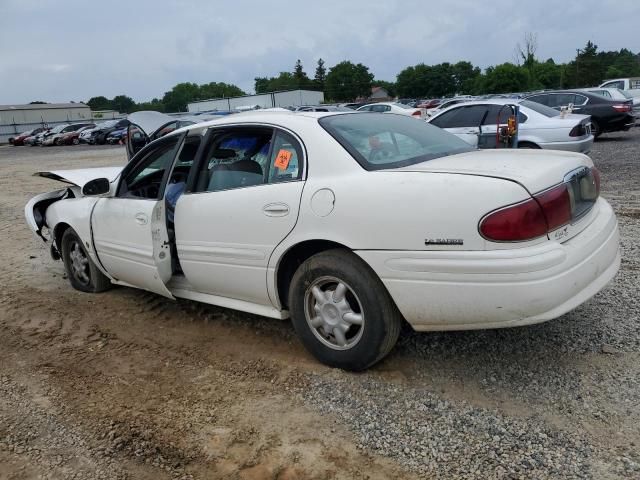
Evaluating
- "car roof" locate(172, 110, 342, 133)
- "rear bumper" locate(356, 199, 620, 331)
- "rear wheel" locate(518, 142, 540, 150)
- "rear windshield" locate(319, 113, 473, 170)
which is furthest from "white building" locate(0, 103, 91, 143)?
"rear bumper" locate(356, 199, 620, 331)

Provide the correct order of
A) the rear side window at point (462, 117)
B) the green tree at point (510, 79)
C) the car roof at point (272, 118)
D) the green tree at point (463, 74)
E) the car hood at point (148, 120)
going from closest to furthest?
the car roof at point (272, 118) < the car hood at point (148, 120) < the rear side window at point (462, 117) < the green tree at point (510, 79) < the green tree at point (463, 74)

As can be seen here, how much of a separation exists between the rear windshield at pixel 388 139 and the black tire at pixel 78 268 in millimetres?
2806

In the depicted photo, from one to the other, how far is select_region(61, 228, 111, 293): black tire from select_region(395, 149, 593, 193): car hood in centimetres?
331

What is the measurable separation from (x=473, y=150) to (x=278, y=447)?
2.36 meters

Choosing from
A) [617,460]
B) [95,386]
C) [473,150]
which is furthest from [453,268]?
[95,386]

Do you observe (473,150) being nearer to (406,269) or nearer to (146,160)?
(406,269)

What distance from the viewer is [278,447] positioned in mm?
2686

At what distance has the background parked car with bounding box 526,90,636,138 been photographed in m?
14.5

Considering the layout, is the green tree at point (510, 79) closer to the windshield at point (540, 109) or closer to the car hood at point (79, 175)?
the windshield at point (540, 109)

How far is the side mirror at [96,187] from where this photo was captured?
449 cm

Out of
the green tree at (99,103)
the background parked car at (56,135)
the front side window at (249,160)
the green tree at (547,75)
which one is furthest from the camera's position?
the green tree at (99,103)

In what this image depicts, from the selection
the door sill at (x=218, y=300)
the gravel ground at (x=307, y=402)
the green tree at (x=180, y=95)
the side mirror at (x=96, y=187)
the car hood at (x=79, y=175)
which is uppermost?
the green tree at (x=180, y=95)

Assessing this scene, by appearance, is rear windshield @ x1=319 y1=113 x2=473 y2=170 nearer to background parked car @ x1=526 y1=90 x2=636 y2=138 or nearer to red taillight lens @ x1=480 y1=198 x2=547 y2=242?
red taillight lens @ x1=480 y1=198 x2=547 y2=242

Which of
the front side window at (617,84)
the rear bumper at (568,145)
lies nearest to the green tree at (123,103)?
the front side window at (617,84)
